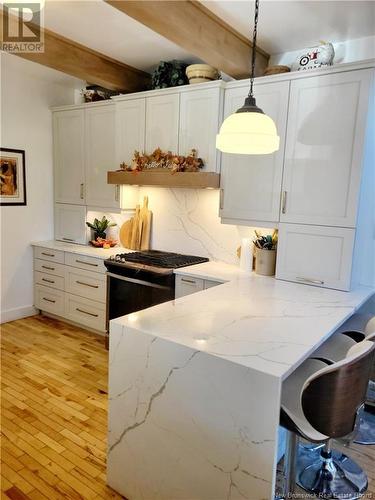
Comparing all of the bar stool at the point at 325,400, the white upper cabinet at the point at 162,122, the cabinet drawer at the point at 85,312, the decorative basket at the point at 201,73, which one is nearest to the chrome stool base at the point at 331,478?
the bar stool at the point at 325,400

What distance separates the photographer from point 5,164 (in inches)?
156

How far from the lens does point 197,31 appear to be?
99.6 inches

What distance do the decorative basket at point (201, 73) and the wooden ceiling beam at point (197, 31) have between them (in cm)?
18

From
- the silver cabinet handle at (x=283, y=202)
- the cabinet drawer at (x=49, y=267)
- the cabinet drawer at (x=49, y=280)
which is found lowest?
the cabinet drawer at (x=49, y=280)

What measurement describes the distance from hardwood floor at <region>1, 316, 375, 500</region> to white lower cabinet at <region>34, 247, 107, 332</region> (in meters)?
0.28

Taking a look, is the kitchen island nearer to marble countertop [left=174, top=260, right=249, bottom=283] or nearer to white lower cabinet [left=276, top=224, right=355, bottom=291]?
white lower cabinet [left=276, top=224, right=355, bottom=291]

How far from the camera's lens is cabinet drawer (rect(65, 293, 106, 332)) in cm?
380

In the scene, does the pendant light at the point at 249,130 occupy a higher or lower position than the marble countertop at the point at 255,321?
higher

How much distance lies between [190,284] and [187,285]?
1.3 inches

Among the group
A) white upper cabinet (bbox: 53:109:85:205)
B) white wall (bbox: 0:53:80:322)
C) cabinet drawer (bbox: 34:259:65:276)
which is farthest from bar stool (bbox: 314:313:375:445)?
white wall (bbox: 0:53:80:322)

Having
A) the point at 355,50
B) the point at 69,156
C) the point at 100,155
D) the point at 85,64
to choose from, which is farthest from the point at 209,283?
the point at 69,156

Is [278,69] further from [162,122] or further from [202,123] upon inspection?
[162,122]

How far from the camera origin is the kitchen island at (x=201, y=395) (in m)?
1.45

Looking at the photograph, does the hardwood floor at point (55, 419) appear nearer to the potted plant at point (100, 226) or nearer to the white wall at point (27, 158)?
the white wall at point (27, 158)
